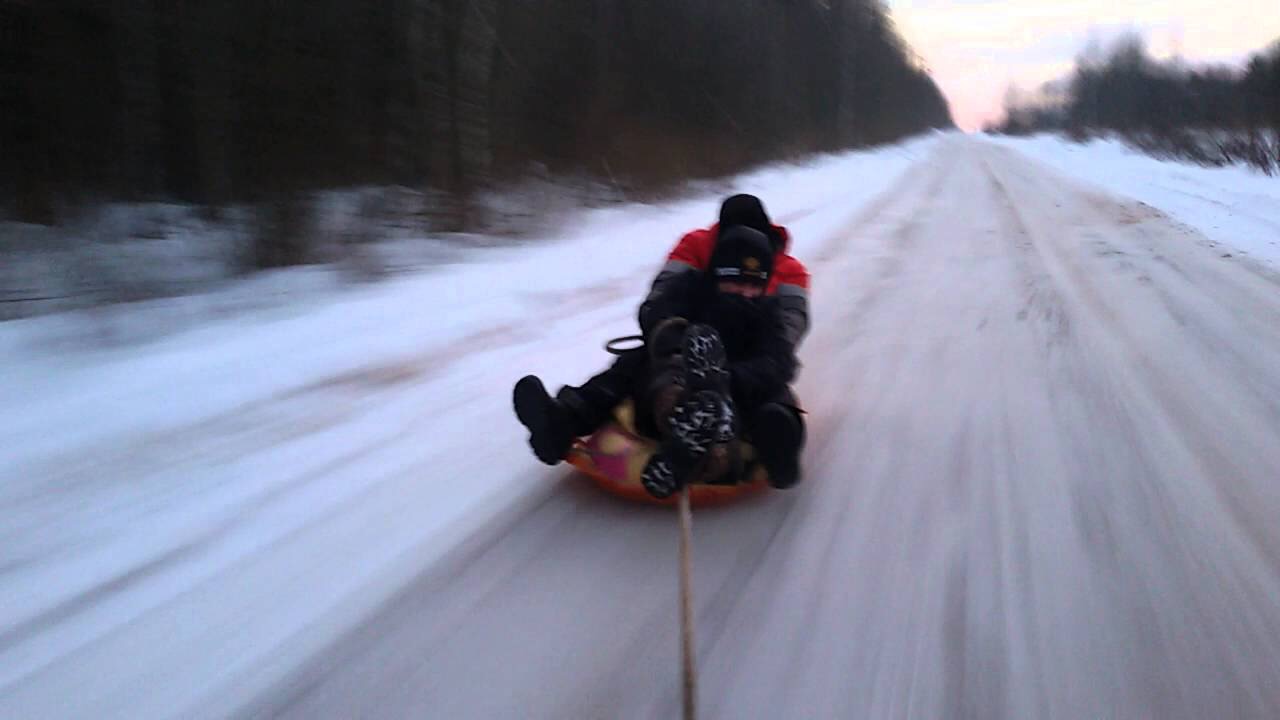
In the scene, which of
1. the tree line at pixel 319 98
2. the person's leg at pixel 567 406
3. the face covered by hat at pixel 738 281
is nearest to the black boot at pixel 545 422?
the person's leg at pixel 567 406

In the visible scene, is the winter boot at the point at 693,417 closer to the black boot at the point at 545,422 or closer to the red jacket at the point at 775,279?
the black boot at the point at 545,422

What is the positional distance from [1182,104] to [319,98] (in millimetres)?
45710

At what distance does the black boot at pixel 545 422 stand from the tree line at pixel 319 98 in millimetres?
5605

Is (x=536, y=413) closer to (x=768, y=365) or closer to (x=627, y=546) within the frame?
(x=627, y=546)

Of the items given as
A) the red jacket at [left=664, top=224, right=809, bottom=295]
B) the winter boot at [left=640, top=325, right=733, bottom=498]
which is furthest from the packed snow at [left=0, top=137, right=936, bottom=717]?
the red jacket at [left=664, top=224, right=809, bottom=295]

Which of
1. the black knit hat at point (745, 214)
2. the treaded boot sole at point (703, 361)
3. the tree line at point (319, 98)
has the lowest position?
the treaded boot sole at point (703, 361)

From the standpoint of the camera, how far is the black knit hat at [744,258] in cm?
427

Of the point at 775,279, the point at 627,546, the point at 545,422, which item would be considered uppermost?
the point at 775,279

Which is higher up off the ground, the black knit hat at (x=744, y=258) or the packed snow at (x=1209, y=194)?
the black knit hat at (x=744, y=258)

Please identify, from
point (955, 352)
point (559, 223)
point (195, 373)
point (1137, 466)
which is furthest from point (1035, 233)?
point (195, 373)

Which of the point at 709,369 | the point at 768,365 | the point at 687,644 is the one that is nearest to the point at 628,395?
the point at 768,365

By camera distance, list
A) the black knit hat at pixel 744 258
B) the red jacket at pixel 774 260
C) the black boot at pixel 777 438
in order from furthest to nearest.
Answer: the red jacket at pixel 774 260 → the black knit hat at pixel 744 258 → the black boot at pixel 777 438

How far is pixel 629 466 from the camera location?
3.77 meters

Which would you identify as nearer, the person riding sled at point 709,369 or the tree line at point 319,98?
the person riding sled at point 709,369
